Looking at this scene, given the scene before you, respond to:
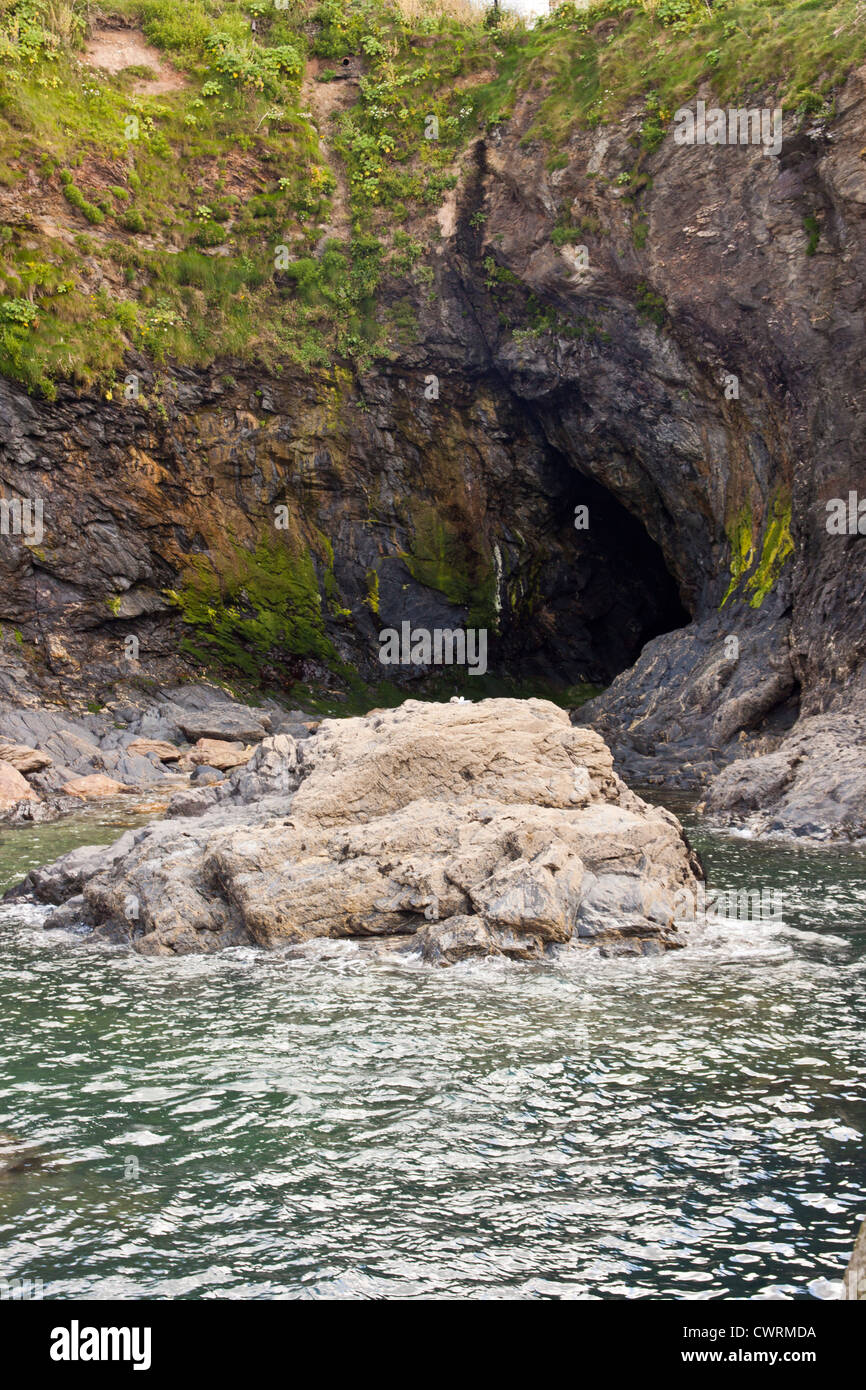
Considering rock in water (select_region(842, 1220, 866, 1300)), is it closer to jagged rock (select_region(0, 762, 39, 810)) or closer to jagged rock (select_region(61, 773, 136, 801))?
jagged rock (select_region(0, 762, 39, 810))

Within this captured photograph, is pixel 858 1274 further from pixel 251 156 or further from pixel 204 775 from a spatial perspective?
pixel 251 156

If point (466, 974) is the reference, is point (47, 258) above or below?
above

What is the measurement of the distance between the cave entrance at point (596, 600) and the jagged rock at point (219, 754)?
44.5 ft

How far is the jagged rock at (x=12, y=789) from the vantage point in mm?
22734

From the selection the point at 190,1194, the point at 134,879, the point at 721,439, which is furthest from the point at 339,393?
the point at 190,1194

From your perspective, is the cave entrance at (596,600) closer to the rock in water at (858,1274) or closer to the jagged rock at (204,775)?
the jagged rock at (204,775)

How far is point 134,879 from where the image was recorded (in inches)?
509

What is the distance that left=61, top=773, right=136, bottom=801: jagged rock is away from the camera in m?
24.7

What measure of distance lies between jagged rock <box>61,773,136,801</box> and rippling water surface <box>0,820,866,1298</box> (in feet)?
44.4

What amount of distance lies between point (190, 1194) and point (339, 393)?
32.9m

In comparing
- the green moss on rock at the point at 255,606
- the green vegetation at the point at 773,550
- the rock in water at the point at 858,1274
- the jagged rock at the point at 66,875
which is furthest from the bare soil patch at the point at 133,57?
the rock in water at the point at 858,1274

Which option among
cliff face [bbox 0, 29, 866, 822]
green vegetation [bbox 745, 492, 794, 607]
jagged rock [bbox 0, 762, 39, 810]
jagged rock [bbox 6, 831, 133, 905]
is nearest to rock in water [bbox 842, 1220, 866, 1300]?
jagged rock [bbox 6, 831, 133, 905]

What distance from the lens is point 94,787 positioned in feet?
82.4
